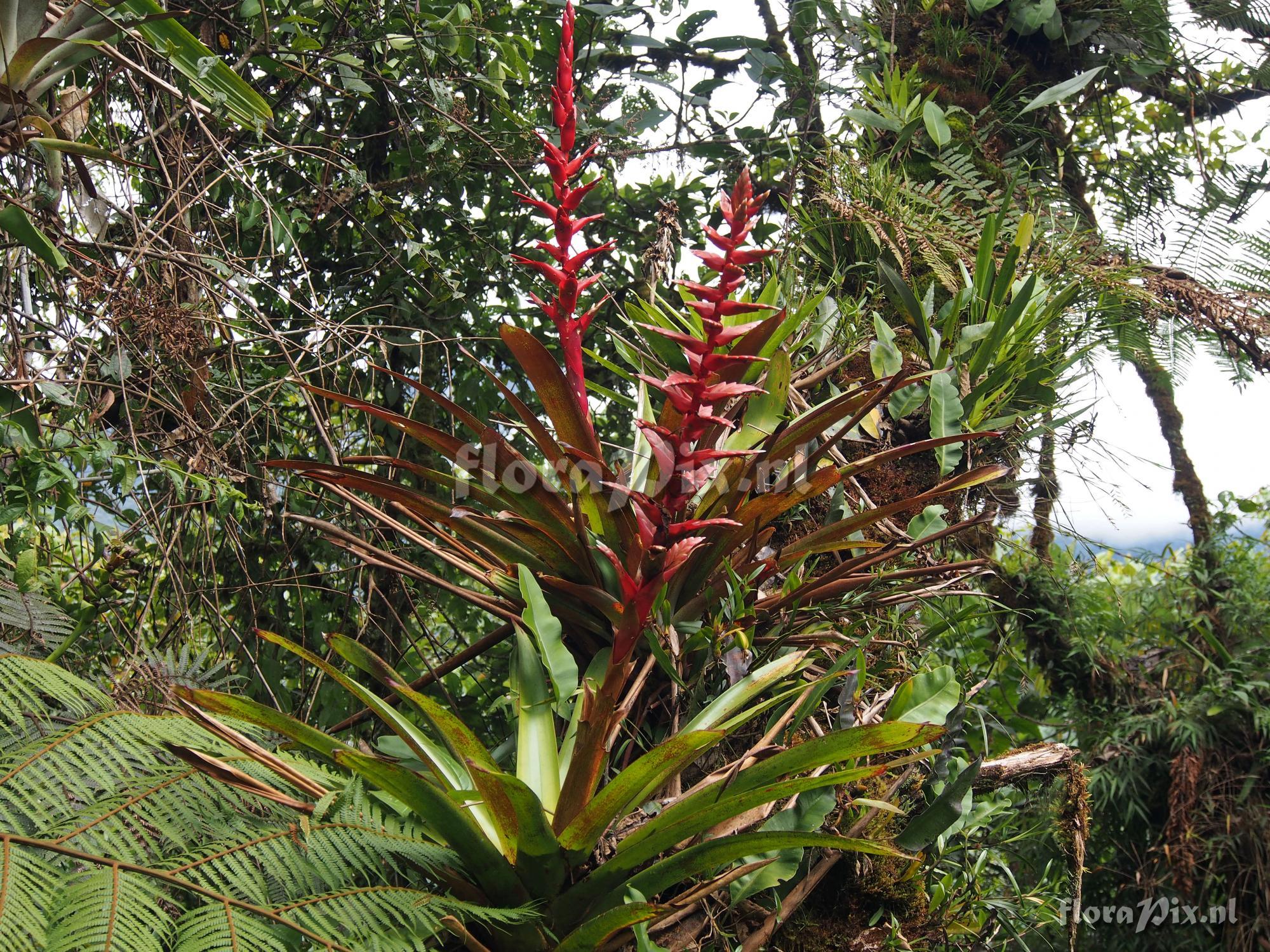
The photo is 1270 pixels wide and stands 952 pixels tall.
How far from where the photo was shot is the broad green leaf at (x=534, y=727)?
1105mm

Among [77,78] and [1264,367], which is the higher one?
[77,78]

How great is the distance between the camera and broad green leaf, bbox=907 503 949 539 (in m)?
1.46

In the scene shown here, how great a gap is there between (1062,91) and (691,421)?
1717 mm

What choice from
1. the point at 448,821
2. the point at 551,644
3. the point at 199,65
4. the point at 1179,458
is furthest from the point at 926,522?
the point at 1179,458

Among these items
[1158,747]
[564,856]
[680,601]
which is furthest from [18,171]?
[1158,747]

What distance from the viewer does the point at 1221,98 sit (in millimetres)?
2869

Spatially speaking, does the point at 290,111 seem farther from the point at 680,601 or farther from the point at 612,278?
the point at 680,601

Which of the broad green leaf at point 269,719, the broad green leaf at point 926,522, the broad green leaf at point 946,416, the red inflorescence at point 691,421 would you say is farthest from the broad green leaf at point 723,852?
the broad green leaf at point 946,416

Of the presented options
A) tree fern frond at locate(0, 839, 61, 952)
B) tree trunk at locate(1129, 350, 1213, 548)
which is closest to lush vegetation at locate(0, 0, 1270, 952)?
tree fern frond at locate(0, 839, 61, 952)

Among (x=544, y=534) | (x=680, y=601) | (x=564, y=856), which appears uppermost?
(x=544, y=534)

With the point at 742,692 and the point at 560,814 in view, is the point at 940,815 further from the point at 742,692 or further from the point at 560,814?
the point at 560,814

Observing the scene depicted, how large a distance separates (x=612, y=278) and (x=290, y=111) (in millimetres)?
1090

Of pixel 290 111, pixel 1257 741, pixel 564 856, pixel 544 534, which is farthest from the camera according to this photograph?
pixel 290 111

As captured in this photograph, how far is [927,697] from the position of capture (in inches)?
49.4
